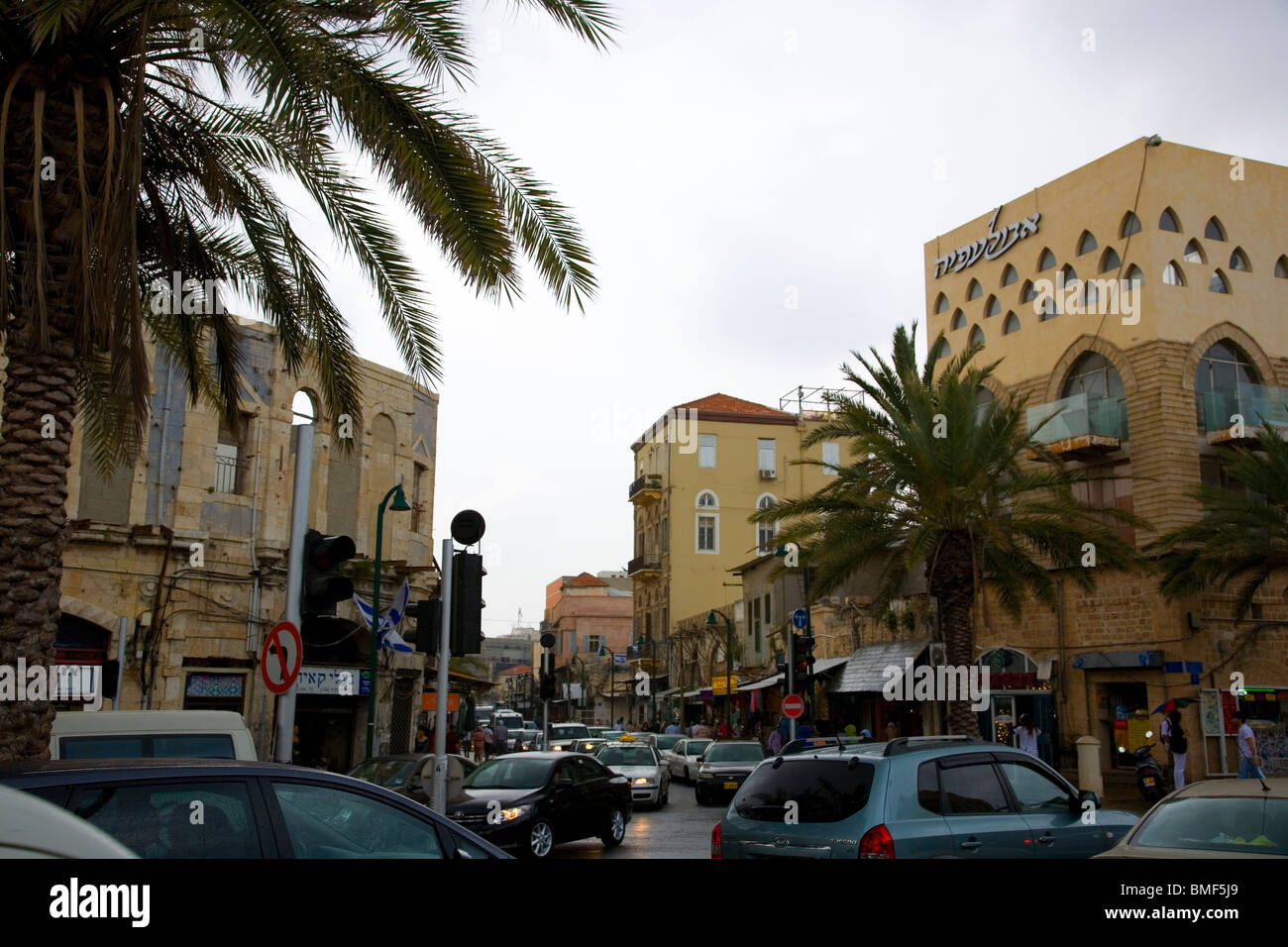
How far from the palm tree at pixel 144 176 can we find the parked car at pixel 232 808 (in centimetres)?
501

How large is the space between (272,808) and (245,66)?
23.0 feet

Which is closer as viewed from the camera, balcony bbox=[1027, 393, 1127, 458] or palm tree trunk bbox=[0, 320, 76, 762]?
palm tree trunk bbox=[0, 320, 76, 762]

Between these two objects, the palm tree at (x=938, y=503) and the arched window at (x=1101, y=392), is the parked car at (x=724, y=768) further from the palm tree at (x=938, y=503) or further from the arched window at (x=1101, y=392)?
the arched window at (x=1101, y=392)

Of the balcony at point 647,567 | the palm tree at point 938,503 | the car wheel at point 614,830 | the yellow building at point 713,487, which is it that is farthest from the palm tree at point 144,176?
the balcony at point 647,567

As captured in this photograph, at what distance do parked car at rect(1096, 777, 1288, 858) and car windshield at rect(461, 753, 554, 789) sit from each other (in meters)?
9.44

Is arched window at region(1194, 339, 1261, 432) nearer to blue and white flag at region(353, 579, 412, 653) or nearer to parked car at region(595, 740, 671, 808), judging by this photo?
parked car at region(595, 740, 671, 808)

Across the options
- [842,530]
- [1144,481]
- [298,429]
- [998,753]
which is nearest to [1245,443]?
[1144,481]

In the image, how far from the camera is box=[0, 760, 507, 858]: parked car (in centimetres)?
377

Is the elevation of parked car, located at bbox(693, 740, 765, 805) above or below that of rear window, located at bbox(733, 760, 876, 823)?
below

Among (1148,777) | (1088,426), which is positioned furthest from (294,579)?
(1088,426)

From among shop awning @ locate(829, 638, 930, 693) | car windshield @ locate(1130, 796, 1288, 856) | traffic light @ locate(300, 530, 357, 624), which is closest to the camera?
car windshield @ locate(1130, 796, 1288, 856)

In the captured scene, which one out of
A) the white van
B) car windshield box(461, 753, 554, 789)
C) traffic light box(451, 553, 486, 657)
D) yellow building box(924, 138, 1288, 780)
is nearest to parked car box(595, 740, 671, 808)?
car windshield box(461, 753, 554, 789)

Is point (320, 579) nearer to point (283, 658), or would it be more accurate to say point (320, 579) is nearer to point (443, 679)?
point (283, 658)

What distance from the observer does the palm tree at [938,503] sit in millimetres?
20938
